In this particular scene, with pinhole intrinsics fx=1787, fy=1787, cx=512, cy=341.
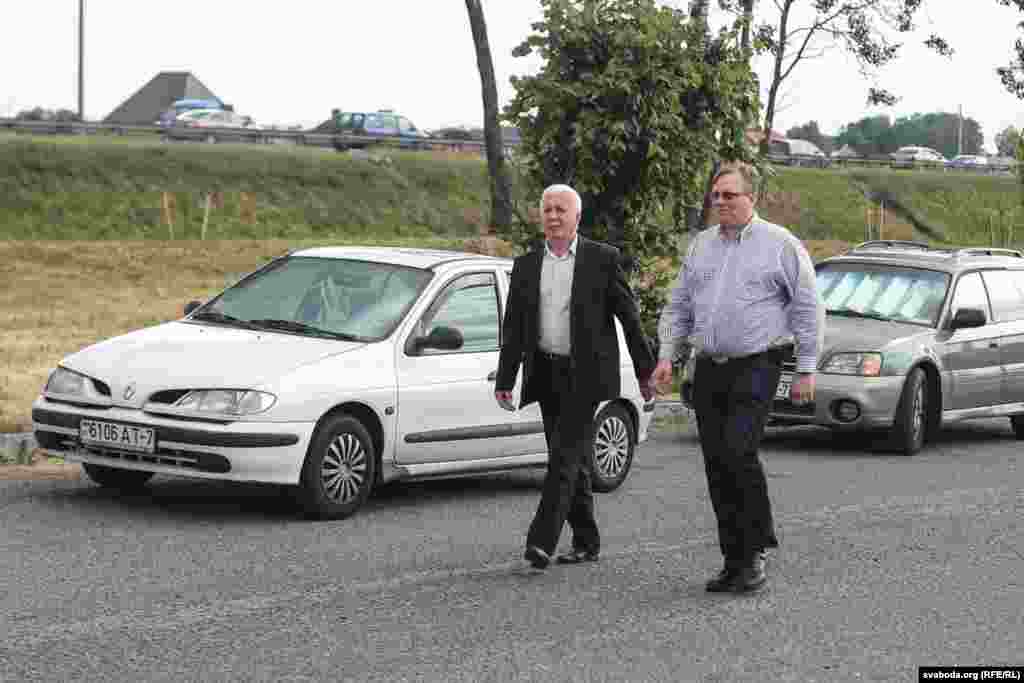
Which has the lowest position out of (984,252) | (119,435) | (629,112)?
(119,435)

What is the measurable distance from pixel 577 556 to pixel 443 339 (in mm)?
1956

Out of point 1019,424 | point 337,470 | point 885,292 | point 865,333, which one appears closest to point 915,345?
point 865,333

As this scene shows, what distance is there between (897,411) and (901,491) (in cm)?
248

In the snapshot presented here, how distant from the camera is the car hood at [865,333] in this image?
46.7ft

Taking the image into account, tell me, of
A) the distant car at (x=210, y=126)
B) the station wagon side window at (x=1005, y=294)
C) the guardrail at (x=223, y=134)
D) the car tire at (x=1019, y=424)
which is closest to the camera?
the station wagon side window at (x=1005, y=294)

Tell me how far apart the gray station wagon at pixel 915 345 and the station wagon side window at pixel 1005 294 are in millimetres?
12

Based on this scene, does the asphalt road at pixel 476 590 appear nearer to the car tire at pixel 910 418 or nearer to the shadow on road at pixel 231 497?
the shadow on road at pixel 231 497

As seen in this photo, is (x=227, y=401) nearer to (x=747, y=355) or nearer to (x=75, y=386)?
(x=75, y=386)

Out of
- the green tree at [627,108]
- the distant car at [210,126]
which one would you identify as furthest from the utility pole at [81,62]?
the green tree at [627,108]

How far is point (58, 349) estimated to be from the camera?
1964 centimetres

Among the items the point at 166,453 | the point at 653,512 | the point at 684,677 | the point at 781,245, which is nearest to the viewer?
the point at 684,677

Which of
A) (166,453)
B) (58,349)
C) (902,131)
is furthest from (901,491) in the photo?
(902,131)

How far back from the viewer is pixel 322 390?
948 centimetres

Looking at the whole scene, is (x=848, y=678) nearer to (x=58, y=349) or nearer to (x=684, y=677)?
(x=684, y=677)
